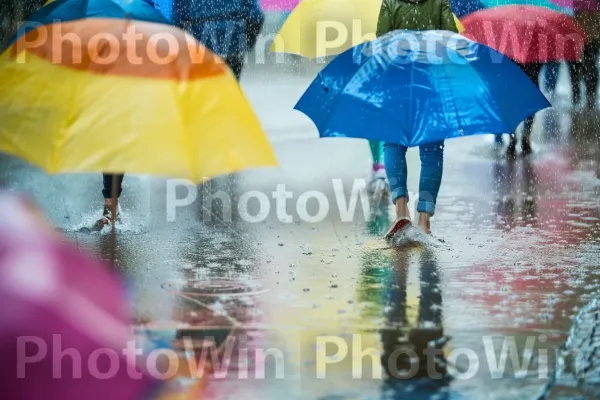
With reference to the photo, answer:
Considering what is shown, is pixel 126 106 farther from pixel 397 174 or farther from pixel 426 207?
pixel 426 207

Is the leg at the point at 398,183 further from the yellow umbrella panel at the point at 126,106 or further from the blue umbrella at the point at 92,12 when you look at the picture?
the yellow umbrella panel at the point at 126,106

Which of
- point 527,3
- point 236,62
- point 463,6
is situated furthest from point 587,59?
point 236,62

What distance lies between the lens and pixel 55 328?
4.67 metres

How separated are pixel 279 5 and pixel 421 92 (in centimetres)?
653

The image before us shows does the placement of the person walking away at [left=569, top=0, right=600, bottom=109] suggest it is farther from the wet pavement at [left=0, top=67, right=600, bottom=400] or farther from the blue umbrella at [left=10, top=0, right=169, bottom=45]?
the blue umbrella at [left=10, top=0, right=169, bottom=45]

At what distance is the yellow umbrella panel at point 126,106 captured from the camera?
21.4ft

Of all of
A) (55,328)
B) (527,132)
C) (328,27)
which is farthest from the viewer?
(527,132)

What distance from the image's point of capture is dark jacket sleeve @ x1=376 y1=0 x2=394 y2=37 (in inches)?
356

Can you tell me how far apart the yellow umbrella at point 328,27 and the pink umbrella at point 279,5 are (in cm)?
156

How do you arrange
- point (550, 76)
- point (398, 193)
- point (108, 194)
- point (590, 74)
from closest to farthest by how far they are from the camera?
point (398, 193), point (108, 194), point (550, 76), point (590, 74)

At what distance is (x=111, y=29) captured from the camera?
6773mm

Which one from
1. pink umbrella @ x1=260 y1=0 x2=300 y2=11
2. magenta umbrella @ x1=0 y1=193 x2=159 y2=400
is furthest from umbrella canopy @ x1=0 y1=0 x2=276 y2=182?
pink umbrella @ x1=260 y1=0 x2=300 y2=11

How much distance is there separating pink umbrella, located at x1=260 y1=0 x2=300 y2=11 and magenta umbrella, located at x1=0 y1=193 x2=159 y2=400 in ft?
32.0

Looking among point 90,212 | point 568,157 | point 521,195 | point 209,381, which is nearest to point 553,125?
point 568,157
